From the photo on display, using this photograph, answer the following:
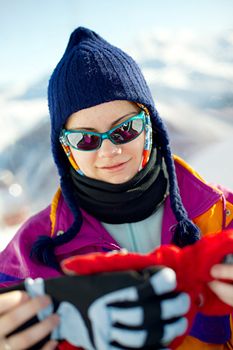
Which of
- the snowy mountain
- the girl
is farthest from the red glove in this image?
the snowy mountain

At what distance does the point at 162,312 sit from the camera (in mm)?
610

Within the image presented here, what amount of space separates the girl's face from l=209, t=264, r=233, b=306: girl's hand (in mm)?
463

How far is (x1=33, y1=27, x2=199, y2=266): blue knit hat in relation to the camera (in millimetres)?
1025

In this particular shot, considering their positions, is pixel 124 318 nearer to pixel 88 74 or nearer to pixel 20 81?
pixel 88 74

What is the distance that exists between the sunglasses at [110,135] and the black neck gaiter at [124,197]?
124mm

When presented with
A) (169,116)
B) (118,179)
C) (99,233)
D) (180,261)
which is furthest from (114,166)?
(169,116)

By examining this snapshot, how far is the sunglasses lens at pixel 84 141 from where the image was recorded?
100 centimetres

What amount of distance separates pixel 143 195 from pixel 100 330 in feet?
1.79

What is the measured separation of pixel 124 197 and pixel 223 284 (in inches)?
19.1

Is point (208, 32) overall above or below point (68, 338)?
above

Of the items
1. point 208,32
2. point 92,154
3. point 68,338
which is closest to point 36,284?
point 68,338

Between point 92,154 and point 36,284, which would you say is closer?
point 36,284

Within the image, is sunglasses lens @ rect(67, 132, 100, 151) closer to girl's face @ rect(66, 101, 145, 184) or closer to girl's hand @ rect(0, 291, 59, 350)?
girl's face @ rect(66, 101, 145, 184)

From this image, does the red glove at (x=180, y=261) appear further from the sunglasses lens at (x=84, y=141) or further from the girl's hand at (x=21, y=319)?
the sunglasses lens at (x=84, y=141)
